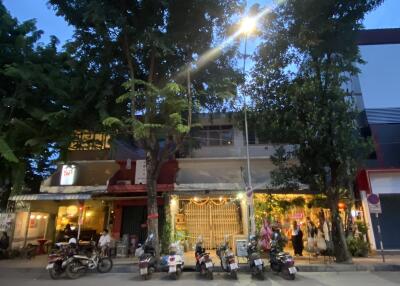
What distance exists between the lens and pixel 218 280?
1038 cm

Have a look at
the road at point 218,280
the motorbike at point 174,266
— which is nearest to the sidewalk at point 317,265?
the road at point 218,280

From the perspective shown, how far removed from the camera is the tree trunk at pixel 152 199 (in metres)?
12.8

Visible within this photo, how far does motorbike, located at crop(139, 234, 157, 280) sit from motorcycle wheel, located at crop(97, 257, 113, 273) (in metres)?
1.64

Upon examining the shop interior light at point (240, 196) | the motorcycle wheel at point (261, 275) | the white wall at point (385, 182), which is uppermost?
the white wall at point (385, 182)

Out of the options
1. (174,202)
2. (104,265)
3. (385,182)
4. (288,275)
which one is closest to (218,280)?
(288,275)

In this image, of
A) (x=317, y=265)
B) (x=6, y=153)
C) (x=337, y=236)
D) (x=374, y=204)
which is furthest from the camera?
(x=337, y=236)

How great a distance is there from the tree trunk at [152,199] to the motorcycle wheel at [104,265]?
194 centimetres

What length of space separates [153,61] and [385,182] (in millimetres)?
12804

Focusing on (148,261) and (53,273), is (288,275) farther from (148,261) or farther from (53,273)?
(53,273)

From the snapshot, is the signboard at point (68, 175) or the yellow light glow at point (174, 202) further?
the signboard at point (68, 175)

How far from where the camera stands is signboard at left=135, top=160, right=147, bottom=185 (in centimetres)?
1686

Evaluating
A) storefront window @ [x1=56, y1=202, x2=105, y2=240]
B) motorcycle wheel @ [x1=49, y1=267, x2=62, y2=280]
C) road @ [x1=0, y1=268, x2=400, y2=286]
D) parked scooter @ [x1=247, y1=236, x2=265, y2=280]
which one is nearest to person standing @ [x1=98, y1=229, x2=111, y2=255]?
road @ [x1=0, y1=268, x2=400, y2=286]

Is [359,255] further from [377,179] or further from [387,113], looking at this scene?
[387,113]

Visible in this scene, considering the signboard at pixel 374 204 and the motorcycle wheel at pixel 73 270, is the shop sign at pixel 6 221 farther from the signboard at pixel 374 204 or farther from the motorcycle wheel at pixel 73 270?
the signboard at pixel 374 204
